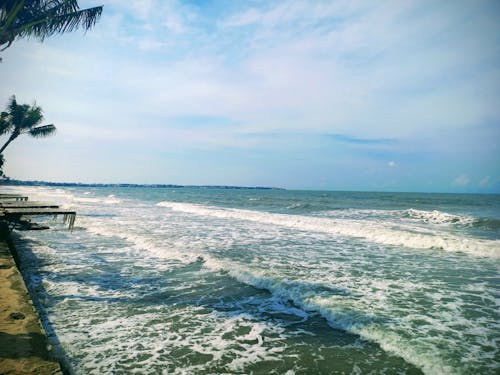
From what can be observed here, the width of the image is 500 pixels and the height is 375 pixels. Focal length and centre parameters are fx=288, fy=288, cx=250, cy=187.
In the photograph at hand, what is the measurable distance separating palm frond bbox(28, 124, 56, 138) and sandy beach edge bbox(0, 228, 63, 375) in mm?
32496

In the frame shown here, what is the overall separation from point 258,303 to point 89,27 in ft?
38.1

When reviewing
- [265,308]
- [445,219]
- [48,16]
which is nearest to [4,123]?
[48,16]

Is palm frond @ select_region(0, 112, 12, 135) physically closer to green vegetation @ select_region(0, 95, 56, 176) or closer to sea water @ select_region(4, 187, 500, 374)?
green vegetation @ select_region(0, 95, 56, 176)

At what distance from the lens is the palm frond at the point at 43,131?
31525 millimetres

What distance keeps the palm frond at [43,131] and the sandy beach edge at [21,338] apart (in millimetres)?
32496

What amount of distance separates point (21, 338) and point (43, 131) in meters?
35.3

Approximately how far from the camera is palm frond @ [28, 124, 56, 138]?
31.5 meters

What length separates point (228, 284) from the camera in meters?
9.00

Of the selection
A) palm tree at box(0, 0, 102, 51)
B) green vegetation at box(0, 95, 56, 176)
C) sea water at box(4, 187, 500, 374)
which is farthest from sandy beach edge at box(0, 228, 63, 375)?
green vegetation at box(0, 95, 56, 176)

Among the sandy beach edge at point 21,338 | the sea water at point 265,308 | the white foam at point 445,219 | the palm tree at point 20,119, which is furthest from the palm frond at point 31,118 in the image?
the white foam at point 445,219

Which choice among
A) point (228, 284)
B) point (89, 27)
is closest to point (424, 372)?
point (228, 284)

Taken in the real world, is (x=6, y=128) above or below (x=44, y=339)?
above

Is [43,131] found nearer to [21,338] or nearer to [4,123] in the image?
[4,123]

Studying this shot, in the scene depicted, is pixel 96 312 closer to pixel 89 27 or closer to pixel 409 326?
pixel 409 326
